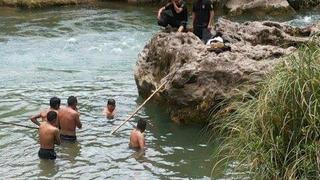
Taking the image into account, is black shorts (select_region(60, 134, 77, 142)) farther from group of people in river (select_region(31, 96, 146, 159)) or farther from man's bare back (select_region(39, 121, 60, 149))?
man's bare back (select_region(39, 121, 60, 149))

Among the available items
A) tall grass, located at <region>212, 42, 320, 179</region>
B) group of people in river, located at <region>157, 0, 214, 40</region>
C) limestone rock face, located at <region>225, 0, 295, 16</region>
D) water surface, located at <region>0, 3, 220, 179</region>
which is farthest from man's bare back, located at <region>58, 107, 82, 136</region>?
limestone rock face, located at <region>225, 0, 295, 16</region>

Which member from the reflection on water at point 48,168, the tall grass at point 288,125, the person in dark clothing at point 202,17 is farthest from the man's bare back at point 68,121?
the person in dark clothing at point 202,17

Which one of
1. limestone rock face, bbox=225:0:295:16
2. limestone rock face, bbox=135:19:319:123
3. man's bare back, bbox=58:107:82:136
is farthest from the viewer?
limestone rock face, bbox=225:0:295:16

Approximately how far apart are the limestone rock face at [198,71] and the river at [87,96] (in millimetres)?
460

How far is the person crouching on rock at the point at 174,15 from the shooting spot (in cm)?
1447

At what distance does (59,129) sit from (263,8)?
58.7ft

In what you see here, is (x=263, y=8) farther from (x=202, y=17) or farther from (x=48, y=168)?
(x=48, y=168)

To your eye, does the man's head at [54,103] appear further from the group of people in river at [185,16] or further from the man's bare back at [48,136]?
the group of people in river at [185,16]

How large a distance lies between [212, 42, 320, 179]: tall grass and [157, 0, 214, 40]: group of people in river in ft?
23.8

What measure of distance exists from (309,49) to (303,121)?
95 cm

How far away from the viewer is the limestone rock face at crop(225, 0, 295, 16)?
26859mm

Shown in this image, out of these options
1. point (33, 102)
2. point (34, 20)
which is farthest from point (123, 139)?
point (34, 20)

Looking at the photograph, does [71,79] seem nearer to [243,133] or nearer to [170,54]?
[170,54]

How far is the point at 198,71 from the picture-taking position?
11.5m
